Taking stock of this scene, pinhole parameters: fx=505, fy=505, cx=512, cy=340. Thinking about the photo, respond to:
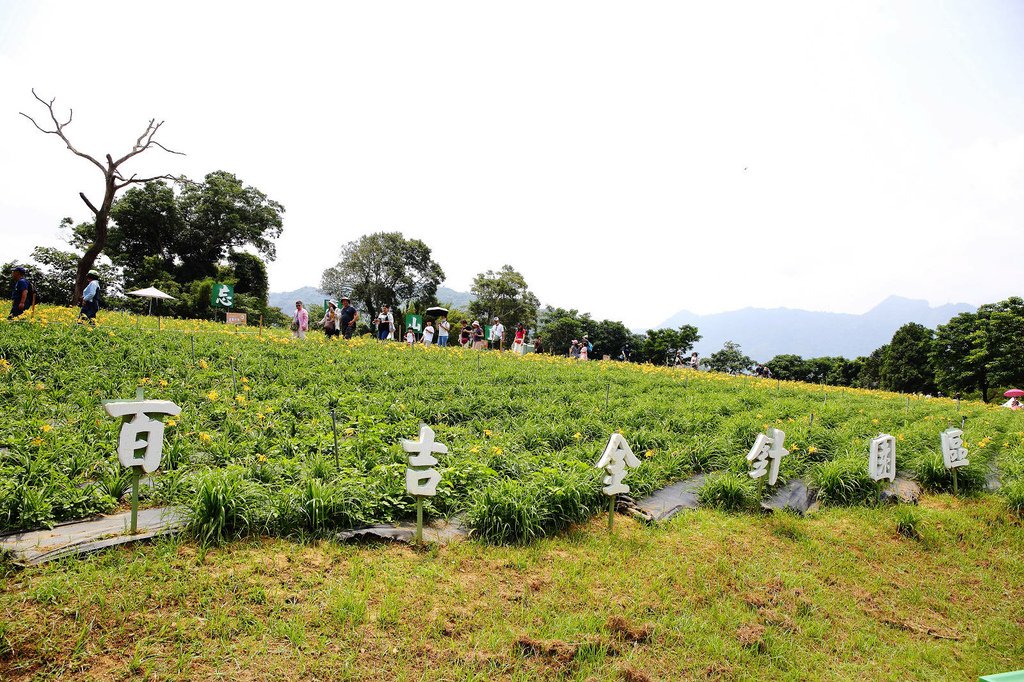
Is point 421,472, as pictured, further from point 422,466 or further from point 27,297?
point 27,297

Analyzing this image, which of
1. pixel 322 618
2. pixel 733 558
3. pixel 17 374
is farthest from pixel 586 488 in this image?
pixel 17 374

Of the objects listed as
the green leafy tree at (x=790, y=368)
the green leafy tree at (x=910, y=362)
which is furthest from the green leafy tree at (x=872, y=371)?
the green leafy tree at (x=790, y=368)

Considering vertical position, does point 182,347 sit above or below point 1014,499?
above

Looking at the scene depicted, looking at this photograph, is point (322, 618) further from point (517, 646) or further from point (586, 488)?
point (586, 488)

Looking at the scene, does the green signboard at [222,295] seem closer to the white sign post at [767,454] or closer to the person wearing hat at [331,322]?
the person wearing hat at [331,322]

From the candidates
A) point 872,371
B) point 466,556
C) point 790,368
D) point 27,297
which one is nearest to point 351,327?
point 27,297

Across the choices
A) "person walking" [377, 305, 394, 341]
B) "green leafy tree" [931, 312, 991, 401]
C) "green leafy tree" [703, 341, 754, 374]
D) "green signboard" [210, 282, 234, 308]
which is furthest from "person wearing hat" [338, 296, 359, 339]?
"green leafy tree" [703, 341, 754, 374]

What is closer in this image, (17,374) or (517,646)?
(517,646)

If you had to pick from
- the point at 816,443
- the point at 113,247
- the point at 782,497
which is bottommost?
the point at 782,497

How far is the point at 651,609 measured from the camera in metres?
4.23

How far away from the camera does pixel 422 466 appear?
16.0 ft

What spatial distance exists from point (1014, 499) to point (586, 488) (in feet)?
20.9

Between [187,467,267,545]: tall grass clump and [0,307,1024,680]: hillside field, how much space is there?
0.07ft

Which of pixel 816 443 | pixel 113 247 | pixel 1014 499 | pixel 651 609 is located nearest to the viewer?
pixel 651 609
